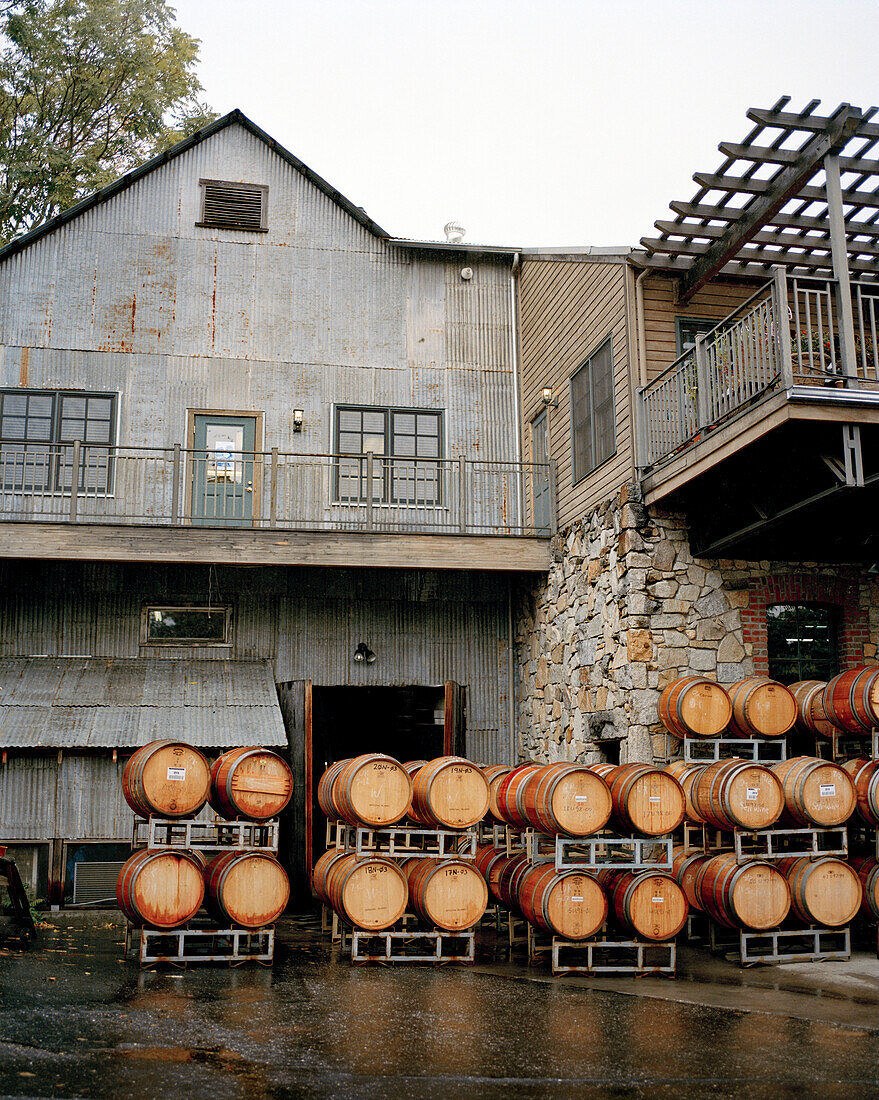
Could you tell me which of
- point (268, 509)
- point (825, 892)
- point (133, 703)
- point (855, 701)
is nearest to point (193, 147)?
point (268, 509)

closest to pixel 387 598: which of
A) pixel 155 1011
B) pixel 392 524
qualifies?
pixel 392 524

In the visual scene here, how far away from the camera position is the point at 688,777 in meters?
9.98

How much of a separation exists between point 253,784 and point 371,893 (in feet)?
4.53

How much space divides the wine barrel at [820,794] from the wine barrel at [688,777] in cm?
82

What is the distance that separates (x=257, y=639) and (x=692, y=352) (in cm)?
673

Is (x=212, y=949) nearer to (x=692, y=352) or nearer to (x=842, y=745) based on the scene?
(x=842, y=745)

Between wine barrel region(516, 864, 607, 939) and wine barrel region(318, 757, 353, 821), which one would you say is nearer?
wine barrel region(516, 864, 607, 939)

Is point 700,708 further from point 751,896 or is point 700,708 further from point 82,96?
point 82,96

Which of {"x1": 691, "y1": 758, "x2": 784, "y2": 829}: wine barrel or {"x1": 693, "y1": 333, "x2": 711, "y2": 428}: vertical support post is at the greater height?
{"x1": 693, "y1": 333, "x2": 711, "y2": 428}: vertical support post

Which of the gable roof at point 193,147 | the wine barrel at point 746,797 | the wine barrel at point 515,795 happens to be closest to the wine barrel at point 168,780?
the wine barrel at point 515,795

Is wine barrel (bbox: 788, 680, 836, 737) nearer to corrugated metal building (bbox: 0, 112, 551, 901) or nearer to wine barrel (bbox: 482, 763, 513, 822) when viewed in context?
wine barrel (bbox: 482, 763, 513, 822)

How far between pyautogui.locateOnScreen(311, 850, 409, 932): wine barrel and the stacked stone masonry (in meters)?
3.19

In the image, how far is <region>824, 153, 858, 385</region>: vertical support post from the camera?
9.09 meters

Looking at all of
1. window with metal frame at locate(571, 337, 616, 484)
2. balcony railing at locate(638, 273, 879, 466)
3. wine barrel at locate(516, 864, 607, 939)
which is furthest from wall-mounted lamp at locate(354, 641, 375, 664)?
wine barrel at locate(516, 864, 607, 939)
